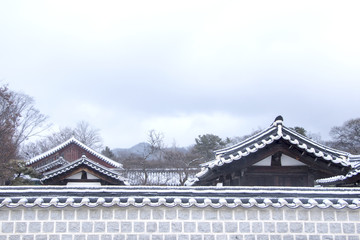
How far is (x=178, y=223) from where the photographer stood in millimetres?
6582

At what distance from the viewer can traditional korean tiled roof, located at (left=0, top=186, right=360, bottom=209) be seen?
645cm

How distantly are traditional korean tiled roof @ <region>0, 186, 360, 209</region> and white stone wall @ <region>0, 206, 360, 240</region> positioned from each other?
0.50ft

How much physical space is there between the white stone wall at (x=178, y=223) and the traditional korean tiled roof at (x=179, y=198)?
0.15 m

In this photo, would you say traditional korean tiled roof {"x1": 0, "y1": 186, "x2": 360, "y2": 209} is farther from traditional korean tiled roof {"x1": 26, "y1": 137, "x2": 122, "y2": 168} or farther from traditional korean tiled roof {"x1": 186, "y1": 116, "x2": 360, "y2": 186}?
traditional korean tiled roof {"x1": 26, "y1": 137, "x2": 122, "y2": 168}

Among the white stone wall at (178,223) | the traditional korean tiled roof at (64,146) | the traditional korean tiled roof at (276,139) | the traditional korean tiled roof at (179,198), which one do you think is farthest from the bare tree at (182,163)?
the white stone wall at (178,223)

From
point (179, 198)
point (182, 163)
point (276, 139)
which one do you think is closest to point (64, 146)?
point (182, 163)

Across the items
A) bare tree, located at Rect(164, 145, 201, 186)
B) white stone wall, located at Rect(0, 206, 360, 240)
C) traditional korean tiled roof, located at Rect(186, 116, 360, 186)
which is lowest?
white stone wall, located at Rect(0, 206, 360, 240)

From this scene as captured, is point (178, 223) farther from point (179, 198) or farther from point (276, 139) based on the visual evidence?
point (276, 139)

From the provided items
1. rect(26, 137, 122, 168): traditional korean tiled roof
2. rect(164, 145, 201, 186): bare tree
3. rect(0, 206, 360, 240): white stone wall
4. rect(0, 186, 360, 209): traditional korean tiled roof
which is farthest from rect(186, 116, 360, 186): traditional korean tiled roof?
rect(26, 137, 122, 168): traditional korean tiled roof

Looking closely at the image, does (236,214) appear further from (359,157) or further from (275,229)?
(359,157)

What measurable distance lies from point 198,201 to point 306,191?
2.40 m

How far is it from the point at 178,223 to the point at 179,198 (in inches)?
19.6

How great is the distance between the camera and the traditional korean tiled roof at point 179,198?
6.45m

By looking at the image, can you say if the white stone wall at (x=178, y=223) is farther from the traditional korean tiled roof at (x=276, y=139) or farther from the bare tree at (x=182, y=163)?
the bare tree at (x=182, y=163)
